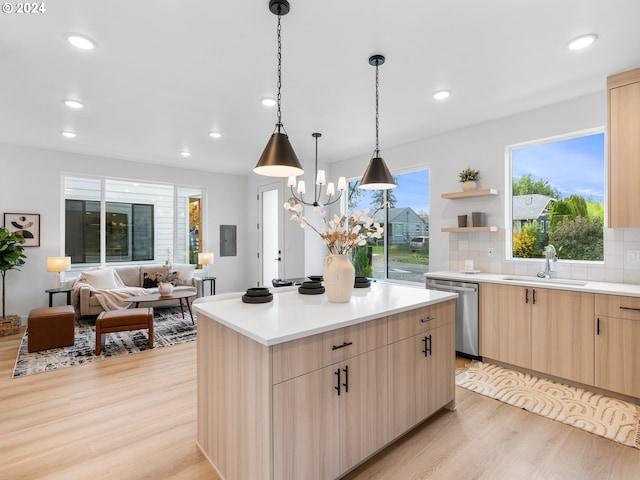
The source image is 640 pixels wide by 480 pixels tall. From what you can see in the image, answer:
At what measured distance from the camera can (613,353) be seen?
Result: 2.66 metres

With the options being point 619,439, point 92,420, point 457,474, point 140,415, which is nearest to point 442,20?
point 457,474

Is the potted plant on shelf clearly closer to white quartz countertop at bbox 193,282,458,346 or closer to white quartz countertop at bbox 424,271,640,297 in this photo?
white quartz countertop at bbox 424,271,640,297

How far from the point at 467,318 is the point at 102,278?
5.38m

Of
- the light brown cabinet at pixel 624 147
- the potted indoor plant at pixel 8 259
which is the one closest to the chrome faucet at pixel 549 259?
the light brown cabinet at pixel 624 147

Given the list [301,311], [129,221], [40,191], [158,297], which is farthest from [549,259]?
[40,191]

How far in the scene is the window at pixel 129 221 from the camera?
5.67 metres

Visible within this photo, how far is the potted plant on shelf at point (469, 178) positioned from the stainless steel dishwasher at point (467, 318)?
118 cm

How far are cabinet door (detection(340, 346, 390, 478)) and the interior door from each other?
4342 mm

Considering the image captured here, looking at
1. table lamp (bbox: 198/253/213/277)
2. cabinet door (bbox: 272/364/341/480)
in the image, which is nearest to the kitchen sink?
cabinet door (bbox: 272/364/341/480)

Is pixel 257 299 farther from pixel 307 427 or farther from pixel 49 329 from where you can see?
pixel 49 329

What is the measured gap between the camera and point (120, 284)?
561cm

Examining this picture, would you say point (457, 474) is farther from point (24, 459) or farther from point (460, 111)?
point (460, 111)

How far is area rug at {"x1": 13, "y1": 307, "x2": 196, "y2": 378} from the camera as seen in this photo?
3469 millimetres

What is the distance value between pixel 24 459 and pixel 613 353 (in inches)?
168
